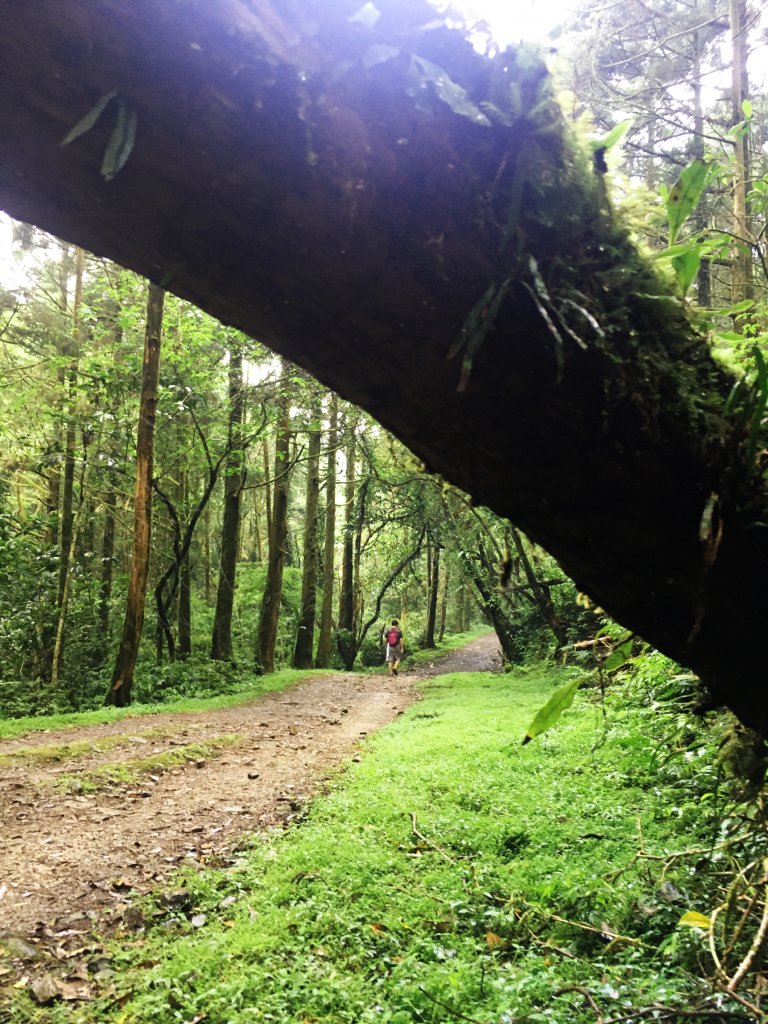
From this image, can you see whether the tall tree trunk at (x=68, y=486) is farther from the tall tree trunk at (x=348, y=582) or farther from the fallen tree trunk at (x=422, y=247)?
the fallen tree trunk at (x=422, y=247)

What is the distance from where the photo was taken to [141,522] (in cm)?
1120

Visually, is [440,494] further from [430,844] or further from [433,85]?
[433,85]

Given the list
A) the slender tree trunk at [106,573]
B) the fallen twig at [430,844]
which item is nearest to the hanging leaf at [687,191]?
the fallen twig at [430,844]

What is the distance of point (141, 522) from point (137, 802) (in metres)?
6.36

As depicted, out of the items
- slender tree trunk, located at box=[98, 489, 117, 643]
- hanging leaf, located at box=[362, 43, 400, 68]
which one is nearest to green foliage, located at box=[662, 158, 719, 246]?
hanging leaf, located at box=[362, 43, 400, 68]

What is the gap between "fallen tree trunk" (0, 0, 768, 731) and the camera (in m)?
1.08

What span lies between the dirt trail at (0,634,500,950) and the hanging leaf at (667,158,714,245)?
4.29 m

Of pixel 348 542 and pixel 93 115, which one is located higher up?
pixel 348 542

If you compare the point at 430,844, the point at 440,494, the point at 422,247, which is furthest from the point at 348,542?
the point at 422,247

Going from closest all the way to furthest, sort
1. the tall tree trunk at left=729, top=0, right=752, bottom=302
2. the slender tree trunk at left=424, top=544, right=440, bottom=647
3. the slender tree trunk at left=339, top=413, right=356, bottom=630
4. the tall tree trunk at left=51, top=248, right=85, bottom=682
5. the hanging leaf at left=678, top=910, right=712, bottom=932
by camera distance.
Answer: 1. the hanging leaf at left=678, top=910, right=712, bottom=932
2. the tall tree trunk at left=729, top=0, right=752, bottom=302
3. the tall tree trunk at left=51, top=248, right=85, bottom=682
4. the slender tree trunk at left=339, top=413, right=356, bottom=630
5. the slender tree trunk at left=424, top=544, right=440, bottom=647

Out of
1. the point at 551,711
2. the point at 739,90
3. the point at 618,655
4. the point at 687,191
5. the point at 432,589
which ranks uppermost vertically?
the point at 739,90

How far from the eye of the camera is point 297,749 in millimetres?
8039

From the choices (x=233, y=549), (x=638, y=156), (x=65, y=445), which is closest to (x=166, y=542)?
Answer: (x=233, y=549)

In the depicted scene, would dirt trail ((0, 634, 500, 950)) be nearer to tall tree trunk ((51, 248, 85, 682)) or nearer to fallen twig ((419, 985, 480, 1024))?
fallen twig ((419, 985, 480, 1024))
